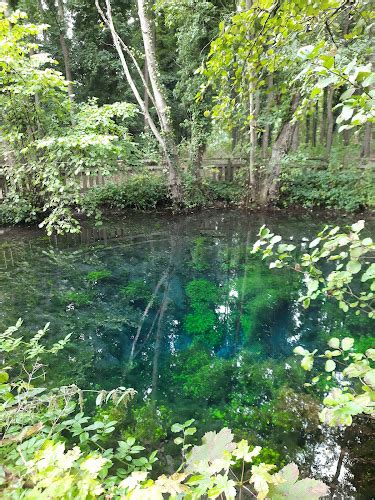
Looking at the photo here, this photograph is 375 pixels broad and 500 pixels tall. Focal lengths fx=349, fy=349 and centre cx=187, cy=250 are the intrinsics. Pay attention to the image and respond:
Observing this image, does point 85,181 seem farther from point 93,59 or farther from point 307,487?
point 307,487

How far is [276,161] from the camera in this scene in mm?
10719

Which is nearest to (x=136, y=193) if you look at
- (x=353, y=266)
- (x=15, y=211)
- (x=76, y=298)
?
(x=15, y=211)

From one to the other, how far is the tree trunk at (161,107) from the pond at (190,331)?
2862 mm

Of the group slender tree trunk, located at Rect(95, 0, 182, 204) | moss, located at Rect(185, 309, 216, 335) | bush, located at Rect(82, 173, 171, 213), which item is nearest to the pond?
moss, located at Rect(185, 309, 216, 335)

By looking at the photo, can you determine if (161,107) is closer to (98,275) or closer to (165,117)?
(165,117)

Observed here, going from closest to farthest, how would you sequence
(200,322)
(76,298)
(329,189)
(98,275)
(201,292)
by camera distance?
1. (200,322)
2. (76,298)
3. (201,292)
4. (98,275)
5. (329,189)

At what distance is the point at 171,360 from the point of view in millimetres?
4172

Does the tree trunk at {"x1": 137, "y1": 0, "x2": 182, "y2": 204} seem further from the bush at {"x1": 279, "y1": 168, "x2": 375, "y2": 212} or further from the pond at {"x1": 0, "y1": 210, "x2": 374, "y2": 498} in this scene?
the bush at {"x1": 279, "y1": 168, "x2": 375, "y2": 212}

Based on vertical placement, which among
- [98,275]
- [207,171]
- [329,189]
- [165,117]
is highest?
[165,117]

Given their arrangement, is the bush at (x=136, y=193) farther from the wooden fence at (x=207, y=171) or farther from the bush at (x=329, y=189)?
the bush at (x=329, y=189)

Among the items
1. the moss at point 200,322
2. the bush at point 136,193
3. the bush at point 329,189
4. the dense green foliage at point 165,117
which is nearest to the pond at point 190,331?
the moss at point 200,322

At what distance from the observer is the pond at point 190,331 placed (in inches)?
121

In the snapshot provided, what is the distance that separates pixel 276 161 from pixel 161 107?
385 cm

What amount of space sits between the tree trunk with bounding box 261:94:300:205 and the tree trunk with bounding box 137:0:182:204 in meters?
2.76
